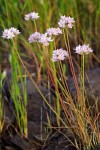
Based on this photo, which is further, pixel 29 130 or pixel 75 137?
pixel 29 130

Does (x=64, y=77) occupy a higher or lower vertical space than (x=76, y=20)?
lower

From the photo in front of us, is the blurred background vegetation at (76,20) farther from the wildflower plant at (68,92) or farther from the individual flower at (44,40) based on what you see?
the individual flower at (44,40)

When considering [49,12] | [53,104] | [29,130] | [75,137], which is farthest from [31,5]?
[75,137]

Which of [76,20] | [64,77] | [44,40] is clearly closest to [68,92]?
[64,77]

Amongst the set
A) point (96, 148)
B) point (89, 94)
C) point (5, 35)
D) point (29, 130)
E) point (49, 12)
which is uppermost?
point (49, 12)

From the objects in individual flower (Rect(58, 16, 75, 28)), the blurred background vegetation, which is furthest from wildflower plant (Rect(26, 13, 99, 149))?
the blurred background vegetation

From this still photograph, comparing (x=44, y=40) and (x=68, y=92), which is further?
(x=68, y=92)

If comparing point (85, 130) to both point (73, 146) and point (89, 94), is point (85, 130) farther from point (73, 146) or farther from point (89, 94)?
point (89, 94)

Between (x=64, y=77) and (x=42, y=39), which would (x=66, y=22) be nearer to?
(x=42, y=39)

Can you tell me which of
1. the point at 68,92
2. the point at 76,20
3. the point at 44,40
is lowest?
the point at 68,92

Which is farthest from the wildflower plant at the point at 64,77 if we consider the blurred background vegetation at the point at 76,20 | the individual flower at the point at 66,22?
the blurred background vegetation at the point at 76,20

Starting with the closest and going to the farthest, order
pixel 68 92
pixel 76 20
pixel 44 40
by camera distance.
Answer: pixel 44 40, pixel 68 92, pixel 76 20
